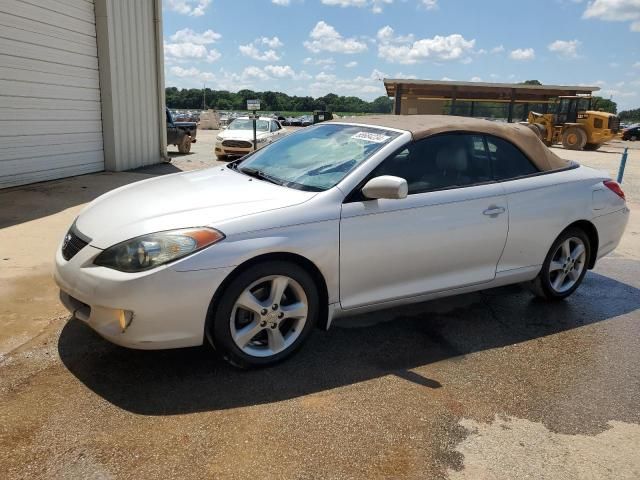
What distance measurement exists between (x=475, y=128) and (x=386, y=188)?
130cm

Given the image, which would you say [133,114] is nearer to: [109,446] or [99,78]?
[99,78]

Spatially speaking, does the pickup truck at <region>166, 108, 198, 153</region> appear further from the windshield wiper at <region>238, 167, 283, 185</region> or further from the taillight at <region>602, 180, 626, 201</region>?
the taillight at <region>602, 180, 626, 201</region>

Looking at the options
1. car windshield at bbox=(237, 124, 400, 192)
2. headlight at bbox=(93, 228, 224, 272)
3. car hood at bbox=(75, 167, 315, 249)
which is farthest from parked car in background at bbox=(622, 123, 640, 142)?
headlight at bbox=(93, 228, 224, 272)

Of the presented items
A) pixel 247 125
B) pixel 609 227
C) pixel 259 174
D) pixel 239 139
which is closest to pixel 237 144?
pixel 239 139

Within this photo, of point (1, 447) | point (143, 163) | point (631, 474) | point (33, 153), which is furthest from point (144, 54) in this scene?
point (631, 474)

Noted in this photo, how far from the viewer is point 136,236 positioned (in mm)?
3006

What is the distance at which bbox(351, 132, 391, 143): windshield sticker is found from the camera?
3877mm

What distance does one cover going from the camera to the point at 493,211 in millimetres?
4035

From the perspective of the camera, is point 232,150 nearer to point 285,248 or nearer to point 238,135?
point 238,135

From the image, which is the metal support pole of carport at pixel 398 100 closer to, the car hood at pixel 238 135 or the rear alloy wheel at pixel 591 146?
the rear alloy wheel at pixel 591 146

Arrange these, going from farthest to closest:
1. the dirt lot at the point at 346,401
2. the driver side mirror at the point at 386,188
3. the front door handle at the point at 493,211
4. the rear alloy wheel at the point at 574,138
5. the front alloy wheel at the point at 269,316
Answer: the rear alloy wheel at the point at 574,138
the front door handle at the point at 493,211
the driver side mirror at the point at 386,188
the front alloy wheel at the point at 269,316
the dirt lot at the point at 346,401

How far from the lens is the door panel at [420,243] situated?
348 centimetres

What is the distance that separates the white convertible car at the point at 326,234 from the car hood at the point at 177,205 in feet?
0.04

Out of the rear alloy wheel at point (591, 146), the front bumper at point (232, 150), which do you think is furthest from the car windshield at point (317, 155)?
the rear alloy wheel at point (591, 146)
